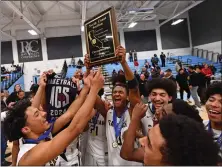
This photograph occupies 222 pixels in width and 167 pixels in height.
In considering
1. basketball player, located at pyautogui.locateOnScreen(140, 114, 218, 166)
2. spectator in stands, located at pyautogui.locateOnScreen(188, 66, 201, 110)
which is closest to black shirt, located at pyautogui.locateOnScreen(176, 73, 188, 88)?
spectator in stands, located at pyautogui.locateOnScreen(188, 66, 201, 110)

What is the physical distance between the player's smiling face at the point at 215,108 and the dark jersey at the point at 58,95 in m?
1.18

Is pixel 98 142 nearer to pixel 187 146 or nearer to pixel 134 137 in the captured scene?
pixel 134 137

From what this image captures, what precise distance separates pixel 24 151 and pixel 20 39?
19.4 metres

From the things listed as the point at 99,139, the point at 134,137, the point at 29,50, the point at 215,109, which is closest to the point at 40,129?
the point at 134,137

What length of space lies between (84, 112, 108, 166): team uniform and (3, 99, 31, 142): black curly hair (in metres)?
0.89

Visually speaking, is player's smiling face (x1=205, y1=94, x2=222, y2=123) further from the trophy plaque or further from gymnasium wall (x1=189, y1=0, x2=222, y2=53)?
gymnasium wall (x1=189, y1=0, x2=222, y2=53)

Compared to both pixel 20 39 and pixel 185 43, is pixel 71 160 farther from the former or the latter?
pixel 185 43

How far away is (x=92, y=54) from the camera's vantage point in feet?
6.57

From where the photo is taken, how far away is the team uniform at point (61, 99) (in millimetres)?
2240

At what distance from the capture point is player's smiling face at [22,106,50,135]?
162 cm

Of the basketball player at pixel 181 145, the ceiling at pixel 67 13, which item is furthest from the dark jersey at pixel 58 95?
the ceiling at pixel 67 13

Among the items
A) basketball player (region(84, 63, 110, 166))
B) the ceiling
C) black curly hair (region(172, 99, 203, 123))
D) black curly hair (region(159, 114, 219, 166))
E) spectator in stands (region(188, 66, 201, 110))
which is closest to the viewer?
black curly hair (region(159, 114, 219, 166))

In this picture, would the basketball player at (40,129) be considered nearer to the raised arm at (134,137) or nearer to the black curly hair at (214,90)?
the raised arm at (134,137)

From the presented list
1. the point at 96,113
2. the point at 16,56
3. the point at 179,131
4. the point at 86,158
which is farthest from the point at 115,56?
the point at 16,56
